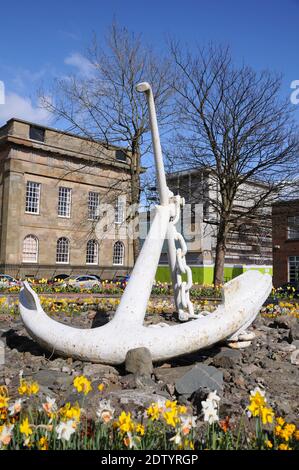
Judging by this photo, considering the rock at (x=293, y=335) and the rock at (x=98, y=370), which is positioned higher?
the rock at (x=293, y=335)

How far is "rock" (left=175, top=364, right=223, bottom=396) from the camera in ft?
11.9

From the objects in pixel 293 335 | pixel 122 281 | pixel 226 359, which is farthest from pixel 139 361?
pixel 122 281

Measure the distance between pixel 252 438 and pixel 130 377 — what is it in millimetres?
1553

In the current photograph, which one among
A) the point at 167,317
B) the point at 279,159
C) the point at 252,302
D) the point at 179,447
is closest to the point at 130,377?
the point at 252,302

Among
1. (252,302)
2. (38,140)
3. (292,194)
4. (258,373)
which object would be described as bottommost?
(258,373)

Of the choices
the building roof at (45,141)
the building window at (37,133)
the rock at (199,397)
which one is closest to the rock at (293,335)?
the rock at (199,397)

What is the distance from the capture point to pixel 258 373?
169 inches

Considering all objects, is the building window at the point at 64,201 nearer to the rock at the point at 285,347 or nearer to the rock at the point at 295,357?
the rock at the point at 285,347

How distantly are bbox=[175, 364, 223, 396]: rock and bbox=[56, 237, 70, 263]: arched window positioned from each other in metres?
28.9

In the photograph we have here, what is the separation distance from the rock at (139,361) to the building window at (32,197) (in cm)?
2815

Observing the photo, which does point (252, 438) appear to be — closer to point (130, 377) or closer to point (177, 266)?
point (130, 377)

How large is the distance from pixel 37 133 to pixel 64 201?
5.60 m

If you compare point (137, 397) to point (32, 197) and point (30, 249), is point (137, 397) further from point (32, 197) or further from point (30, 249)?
point (32, 197)

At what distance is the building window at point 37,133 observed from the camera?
3150 centimetres
